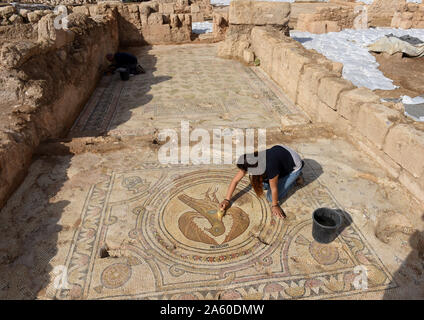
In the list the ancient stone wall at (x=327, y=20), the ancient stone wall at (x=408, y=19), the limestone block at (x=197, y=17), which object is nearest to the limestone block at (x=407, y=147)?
the ancient stone wall at (x=327, y=20)

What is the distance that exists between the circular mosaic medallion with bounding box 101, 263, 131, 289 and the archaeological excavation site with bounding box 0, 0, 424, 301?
12 mm

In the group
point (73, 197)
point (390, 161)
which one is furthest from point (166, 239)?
point (390, 161)

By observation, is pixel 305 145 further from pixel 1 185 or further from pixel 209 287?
pixel 1 185

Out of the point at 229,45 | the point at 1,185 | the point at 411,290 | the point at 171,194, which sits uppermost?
the point at 229,45

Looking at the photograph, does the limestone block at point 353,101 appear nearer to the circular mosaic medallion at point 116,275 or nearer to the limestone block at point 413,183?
the limestone block at point 413,183

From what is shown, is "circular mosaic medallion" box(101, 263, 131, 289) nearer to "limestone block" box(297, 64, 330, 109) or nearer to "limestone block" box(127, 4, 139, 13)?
"limestone block" box(297, 64, 330, 109)

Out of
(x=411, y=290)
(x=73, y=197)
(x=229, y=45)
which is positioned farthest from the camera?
(x=229, y=45)

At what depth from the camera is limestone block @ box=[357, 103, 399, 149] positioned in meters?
3.98

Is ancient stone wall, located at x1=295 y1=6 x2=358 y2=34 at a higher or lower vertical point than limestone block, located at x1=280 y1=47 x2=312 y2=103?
higher

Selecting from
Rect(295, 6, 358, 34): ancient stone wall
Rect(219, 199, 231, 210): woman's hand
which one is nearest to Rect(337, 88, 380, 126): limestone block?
Rect(219, 199, 231, 210): woman's hand

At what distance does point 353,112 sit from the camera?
468 centimetres

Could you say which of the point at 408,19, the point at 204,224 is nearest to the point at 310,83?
the point at 204,224

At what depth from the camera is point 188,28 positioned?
1270cm

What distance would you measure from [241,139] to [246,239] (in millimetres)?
2259
